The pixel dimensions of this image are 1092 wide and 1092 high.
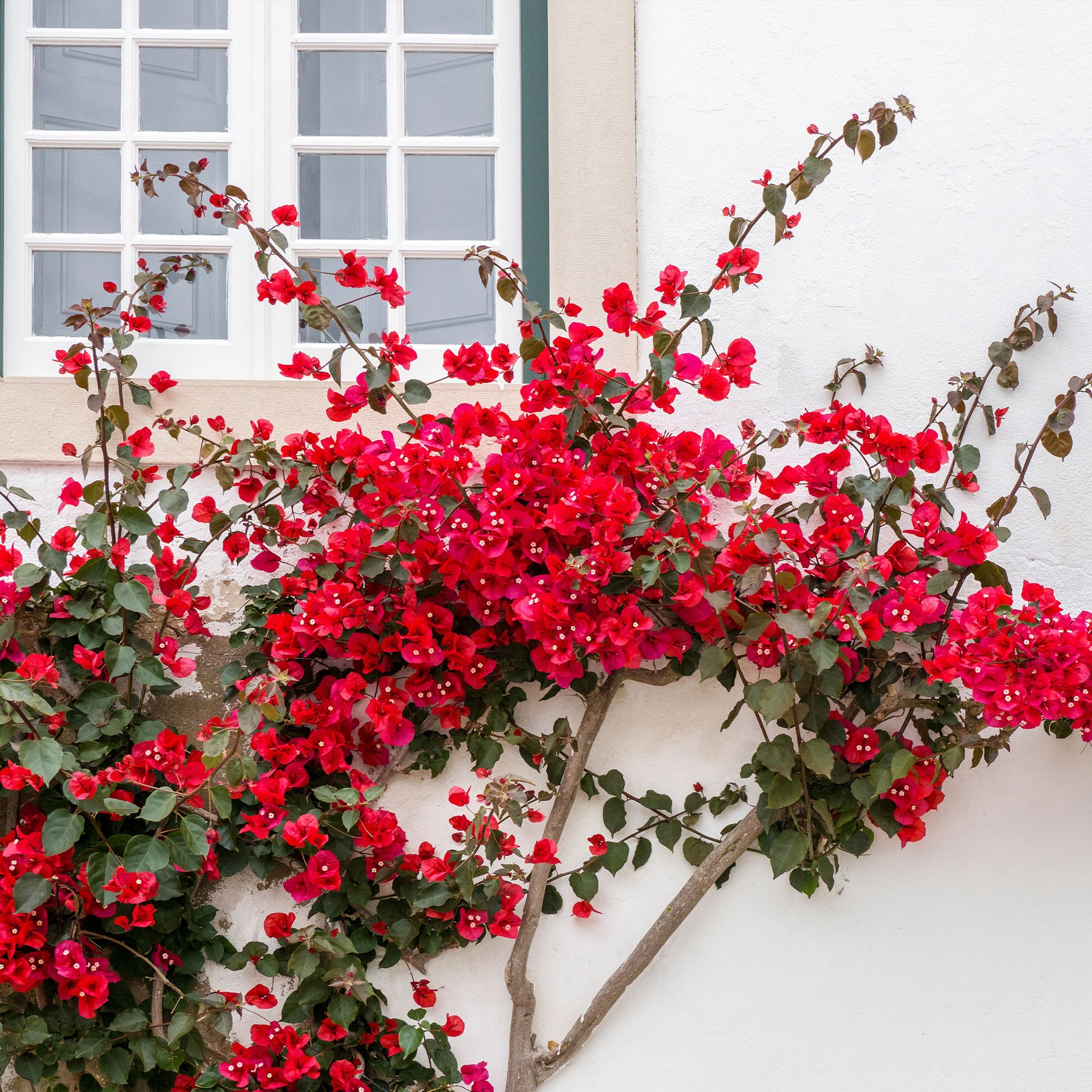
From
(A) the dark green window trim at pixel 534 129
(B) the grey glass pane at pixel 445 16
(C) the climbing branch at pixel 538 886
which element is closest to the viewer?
(C) the climbing branch at pixel 538 886

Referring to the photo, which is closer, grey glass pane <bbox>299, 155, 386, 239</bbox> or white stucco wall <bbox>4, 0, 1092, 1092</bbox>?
white stucco wall <bbox>4, 0, 1092, 1092</bbox>

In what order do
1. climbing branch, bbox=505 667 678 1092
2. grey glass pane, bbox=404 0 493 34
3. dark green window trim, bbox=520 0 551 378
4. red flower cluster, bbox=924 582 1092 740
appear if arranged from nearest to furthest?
red flower cluster, bbox=924 582 1092 740 → climbing branch, bbox=505 667 678 1092 → dark green window trim, bbox=520 0 551 378 → grey glass pane, bbox=404 0 493 34

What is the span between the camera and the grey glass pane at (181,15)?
2.43 metres

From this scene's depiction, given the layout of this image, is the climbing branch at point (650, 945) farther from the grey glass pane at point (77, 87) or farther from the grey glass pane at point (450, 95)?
the grey glass pane at point (77, 87)

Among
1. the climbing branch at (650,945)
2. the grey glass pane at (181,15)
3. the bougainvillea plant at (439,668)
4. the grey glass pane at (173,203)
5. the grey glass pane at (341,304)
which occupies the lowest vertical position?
the climbing branch at (650,945)

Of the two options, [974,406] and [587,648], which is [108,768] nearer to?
[587,648]

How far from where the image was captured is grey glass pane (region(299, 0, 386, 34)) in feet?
7.99

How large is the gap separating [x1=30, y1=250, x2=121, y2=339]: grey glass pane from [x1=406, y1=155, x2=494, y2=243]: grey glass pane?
67 centimetres

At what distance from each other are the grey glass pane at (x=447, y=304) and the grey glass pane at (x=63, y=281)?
0.66 meters

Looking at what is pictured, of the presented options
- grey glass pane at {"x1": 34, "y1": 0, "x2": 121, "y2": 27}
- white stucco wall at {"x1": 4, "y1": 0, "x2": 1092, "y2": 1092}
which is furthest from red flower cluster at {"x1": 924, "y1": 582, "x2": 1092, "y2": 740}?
grey glass pane at {"x1": 34, "y1": 0, "x2": 121, "y2": 27}

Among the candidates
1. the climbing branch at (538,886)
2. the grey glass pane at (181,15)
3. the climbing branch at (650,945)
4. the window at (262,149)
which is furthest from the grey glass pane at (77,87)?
the climbing branch at (650,945)

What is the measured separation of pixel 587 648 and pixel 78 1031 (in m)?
1.17

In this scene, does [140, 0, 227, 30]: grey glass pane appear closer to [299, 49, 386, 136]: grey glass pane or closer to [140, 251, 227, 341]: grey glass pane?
[299, 49, 386, 136]: grey glass pane

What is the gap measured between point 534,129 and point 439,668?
3.92 ft
